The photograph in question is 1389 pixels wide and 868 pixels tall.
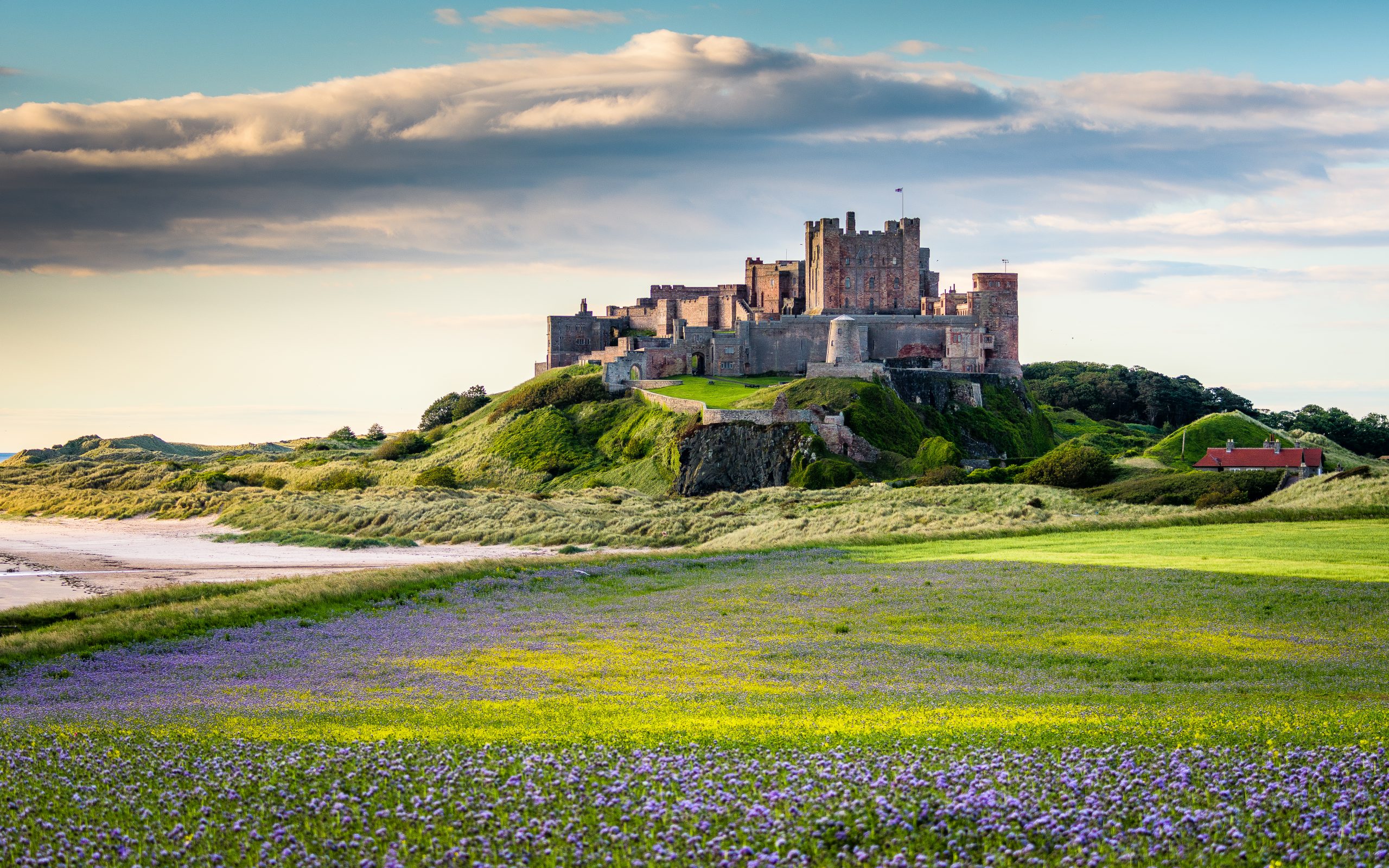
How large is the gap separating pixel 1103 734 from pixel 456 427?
104072mm

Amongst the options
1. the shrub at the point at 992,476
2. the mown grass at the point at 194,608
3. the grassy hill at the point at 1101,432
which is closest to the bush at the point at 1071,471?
the shrub at the point at 992,476

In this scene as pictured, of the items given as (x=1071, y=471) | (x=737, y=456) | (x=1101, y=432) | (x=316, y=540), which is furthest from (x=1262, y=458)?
(x=316, y=540)

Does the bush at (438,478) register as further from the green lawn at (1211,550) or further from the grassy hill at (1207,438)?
the grassy hill at (1207,438)

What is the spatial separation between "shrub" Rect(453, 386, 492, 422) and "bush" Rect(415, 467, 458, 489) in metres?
28.1

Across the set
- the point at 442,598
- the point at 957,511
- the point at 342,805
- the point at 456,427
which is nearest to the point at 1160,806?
the point at 342,805

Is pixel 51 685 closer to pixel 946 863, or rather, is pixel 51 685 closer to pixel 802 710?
pixel 802 710

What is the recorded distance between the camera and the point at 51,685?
20844 mm

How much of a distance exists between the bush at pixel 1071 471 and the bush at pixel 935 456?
6475mm

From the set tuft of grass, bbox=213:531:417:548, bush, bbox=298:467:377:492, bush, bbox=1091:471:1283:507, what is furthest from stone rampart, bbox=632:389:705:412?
bush, bbox=1091:471:1283:507

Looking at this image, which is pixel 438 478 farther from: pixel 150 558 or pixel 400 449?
pixel 150 558

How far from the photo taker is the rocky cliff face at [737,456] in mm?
78875

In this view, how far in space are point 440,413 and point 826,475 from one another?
58.2 m

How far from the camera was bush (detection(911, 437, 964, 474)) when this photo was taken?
7725 centimetres

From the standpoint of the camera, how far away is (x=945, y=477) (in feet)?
234
